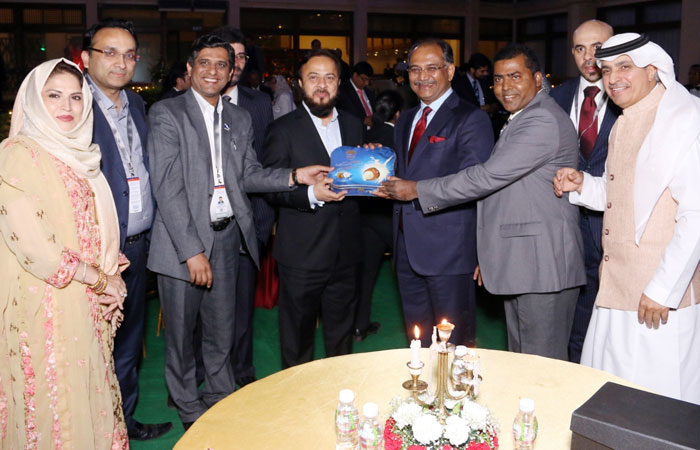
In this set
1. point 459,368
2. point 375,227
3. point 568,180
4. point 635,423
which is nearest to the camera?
point 635,423

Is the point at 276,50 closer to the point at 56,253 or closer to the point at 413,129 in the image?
the point at 413,129

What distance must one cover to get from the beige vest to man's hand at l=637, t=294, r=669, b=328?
0.22 ft

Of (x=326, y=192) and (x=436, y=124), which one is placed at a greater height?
(x=436, y=124)

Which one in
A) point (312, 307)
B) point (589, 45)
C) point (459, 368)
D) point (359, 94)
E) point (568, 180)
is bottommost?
point (312, 307)

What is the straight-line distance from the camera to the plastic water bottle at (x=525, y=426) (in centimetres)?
169

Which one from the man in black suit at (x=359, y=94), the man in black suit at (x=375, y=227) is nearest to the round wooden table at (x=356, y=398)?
the man in black suit at (x=375, y=227)

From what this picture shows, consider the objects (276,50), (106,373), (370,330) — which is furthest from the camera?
(276,50)

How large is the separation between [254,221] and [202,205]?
579 mm

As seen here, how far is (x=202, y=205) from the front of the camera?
3.34 metres

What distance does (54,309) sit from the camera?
2.56m

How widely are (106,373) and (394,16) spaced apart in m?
16.8

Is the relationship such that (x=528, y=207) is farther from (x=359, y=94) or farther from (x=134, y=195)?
(x=359, y=94)

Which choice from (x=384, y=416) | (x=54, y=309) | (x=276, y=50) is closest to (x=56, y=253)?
(x=54, y=309)

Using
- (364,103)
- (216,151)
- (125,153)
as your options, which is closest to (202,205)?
(216,151)
